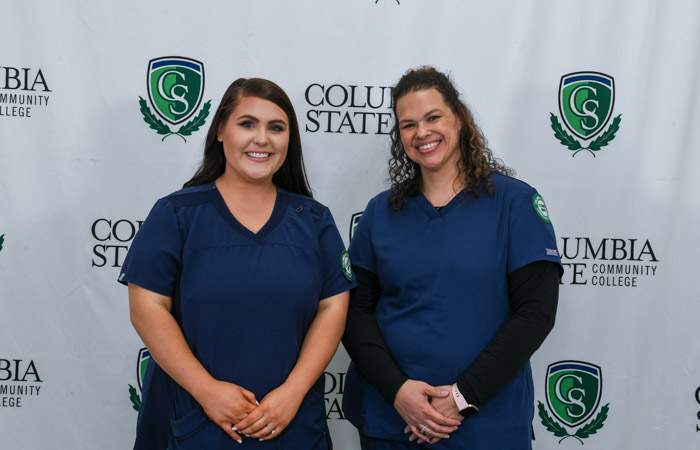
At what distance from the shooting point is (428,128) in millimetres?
1312

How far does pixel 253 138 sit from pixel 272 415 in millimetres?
561

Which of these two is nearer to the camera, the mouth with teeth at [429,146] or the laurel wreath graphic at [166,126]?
the mouth with teeth at [429,146]

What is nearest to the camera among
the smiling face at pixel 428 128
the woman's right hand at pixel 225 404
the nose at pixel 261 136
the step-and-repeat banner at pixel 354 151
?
the woman's right hand at pixel 225 404

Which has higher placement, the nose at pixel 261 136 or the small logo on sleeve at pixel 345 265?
the nose at pixel 261 136

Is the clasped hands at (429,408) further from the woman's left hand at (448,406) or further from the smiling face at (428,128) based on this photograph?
the smiling face at (428,128)

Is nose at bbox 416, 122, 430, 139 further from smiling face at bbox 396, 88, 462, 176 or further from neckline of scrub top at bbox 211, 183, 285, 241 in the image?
neckline of scrub top at bbox 211, 183, 285, 241

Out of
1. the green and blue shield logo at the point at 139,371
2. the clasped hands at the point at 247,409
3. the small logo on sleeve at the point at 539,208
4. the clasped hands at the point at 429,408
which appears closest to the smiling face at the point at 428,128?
the small logo on sleeve at the point at 539,208

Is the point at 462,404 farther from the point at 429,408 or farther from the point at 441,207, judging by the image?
the point at 441,207

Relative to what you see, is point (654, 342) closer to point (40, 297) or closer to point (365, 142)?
point (365, 142)

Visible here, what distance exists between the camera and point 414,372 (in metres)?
1.27

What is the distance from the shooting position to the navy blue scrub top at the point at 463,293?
1.23m

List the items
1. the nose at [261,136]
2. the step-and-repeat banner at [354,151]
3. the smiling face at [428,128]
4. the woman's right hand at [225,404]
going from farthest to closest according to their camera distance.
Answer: the step-and-repeat banner at [354,151] < the smiling face at [428,128] < the nose at [261,136] < the woman's right hand at [225,404]

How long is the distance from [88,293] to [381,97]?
3.66ft

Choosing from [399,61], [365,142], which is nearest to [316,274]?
[365,142]
